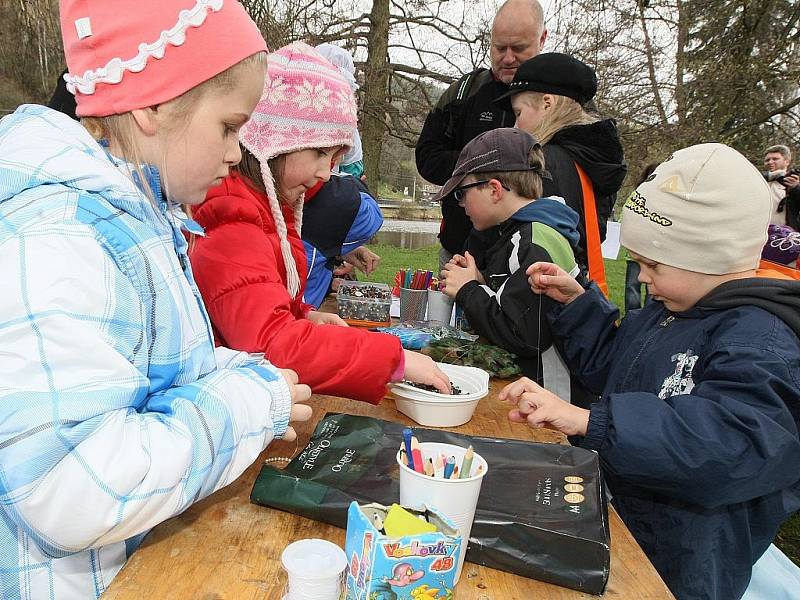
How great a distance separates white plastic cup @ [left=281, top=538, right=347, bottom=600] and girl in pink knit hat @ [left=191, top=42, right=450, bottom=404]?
0.65m

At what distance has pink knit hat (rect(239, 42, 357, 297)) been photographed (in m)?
1.80

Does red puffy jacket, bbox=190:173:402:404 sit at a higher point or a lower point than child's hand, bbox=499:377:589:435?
higher

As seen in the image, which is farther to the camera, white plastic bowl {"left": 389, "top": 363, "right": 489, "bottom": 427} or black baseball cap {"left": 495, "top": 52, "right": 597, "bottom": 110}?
black baseball cap {"left": 495, "top": 52, "right": 597, "bottom": 110}

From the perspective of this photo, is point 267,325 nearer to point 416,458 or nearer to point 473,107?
point 416,458

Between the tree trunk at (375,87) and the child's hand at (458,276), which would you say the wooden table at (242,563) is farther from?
the tree trunk at (375,87)

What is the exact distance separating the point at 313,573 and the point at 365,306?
183 centimetres

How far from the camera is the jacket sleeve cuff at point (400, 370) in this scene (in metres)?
1.61

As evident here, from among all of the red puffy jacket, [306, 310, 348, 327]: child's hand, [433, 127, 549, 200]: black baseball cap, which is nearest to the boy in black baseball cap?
[433, 127, 549, 200]: black baseball cap

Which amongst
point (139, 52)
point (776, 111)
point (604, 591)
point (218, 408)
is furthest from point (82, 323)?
point (776, 111)

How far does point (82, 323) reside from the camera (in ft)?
2.87

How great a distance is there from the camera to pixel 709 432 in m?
1.34

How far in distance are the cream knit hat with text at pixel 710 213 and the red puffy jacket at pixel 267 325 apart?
80 cm

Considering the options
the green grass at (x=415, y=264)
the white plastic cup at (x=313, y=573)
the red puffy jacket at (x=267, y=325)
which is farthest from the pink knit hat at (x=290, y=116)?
the green grass at (x=415, y=264)

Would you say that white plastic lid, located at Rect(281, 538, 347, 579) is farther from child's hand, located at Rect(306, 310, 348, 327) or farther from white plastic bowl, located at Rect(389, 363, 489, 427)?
child's hand, located at Rect(306, 310, 348, 327)
